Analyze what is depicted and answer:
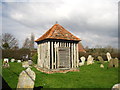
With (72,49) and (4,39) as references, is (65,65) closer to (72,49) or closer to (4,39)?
(72,49)

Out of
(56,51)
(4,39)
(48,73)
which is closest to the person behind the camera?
(48,73)

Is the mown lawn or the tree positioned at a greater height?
the tree

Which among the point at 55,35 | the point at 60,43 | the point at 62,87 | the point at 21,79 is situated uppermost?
the point at 55,35

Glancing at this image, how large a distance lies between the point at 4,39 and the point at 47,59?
30.4 metres

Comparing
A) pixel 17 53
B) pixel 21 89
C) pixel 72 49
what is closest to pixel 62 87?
pixel 21 89

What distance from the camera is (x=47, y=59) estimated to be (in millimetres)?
11250

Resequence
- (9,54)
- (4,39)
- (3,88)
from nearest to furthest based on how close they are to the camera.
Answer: (3,88)
(9,54)
(4,39)

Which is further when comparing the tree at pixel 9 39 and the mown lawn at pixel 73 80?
the tree at pixel 9 39

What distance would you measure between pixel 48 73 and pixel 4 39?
102ft

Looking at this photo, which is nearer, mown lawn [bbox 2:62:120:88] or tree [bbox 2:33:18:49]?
mown lawn [bbox 2:62:120:88]

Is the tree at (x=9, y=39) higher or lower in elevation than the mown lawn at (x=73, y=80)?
higher

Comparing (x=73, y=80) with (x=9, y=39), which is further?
(x=9, y=39)

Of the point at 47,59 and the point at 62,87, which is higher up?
the point at 47,59

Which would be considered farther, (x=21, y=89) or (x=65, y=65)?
(x=65, y=65)
